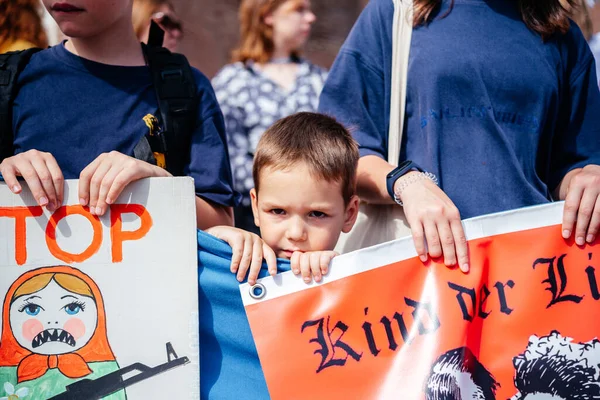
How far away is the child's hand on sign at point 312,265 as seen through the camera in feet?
7.32

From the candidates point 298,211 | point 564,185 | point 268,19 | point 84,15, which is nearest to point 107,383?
point 298,211

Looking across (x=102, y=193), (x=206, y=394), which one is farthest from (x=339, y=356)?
(x=102, y=193)

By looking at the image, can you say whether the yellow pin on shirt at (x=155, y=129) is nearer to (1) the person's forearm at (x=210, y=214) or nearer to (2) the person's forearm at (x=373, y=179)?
(1) the person's forearm at (x=210, y=214)

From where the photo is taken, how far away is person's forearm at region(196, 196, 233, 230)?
2.46m

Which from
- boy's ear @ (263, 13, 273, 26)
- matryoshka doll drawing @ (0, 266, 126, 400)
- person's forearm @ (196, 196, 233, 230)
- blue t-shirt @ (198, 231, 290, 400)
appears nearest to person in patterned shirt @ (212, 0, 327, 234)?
boy's ear @ (263, 13, 273, 26)

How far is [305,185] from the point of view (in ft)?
8.02

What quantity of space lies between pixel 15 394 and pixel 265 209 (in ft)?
2.79

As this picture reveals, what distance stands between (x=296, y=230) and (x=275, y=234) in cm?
7

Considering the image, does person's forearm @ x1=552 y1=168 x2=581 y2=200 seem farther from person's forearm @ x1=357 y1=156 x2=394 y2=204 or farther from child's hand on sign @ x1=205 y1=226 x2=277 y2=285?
child's hand on sign @ x1=205 y1=226 x2=277 y2=285

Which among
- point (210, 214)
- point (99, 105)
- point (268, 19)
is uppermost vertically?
point (268, 19)

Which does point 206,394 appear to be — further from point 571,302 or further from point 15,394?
point 571,302

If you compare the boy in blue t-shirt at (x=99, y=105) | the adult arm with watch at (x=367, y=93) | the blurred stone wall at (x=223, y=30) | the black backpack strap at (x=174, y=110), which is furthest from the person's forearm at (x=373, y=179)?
the blurred stone wall at (x=223, y=30)

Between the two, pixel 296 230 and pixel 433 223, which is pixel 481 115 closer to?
pixel 433 223

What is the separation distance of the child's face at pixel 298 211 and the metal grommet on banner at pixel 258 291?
23 centimetres
